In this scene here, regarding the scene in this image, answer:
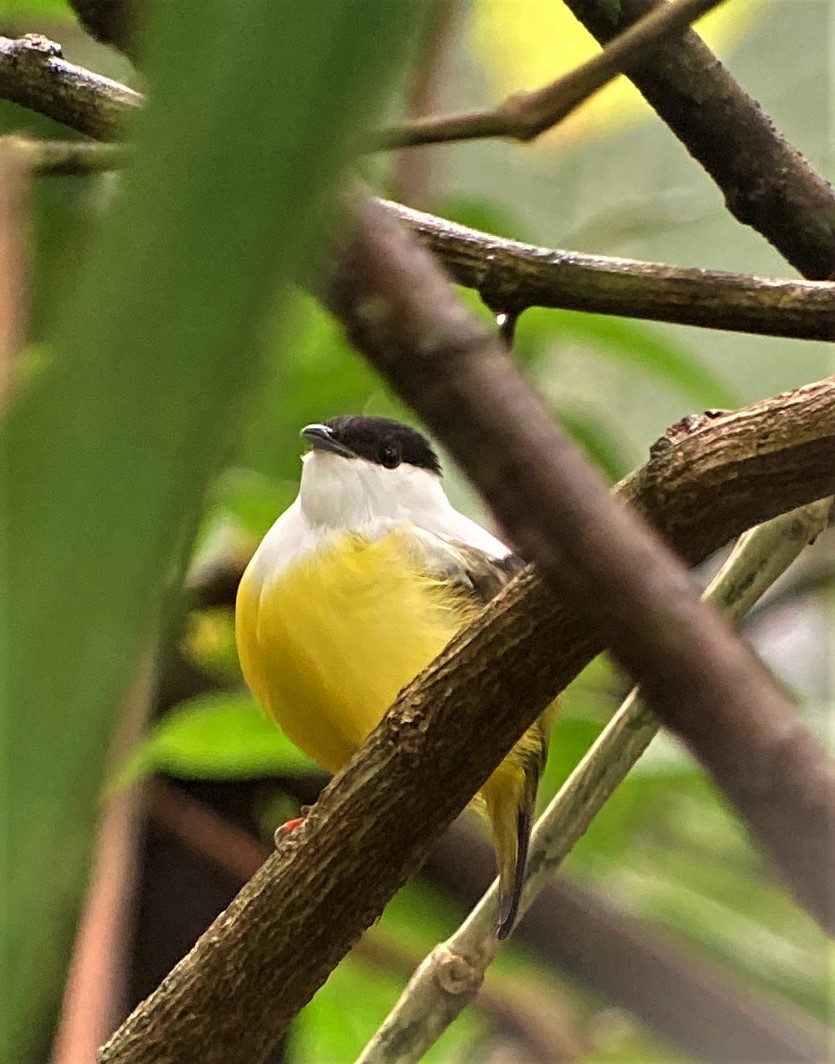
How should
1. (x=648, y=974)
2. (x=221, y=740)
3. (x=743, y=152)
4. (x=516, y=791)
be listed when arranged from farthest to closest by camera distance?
(x=648, y=974)
(x=221, y=740)
(x=516, y=791)
(x=743, y=152)

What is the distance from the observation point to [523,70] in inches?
55.4

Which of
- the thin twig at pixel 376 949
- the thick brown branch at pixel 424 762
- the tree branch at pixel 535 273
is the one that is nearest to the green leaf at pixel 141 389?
the thick brown branch at pixel 424 762

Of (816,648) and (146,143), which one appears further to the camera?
(816,648)

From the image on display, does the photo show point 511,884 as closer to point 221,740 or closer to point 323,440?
point 221,740

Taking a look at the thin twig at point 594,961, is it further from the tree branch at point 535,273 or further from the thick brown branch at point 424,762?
the tree branch at point 535,273

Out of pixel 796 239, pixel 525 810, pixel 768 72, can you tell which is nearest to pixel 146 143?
pixel 796 239

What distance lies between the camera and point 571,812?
2.53 ft

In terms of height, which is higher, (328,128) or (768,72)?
(768,72)

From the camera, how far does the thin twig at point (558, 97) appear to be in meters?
0.46

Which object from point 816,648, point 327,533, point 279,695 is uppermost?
point 816,648

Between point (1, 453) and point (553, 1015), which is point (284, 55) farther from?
point (553, 1015)

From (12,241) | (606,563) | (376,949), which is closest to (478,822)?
(376,949)

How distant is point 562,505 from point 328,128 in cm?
6

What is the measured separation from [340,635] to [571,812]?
0.66 ft
